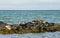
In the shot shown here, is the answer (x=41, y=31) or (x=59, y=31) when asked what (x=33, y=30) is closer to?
(x=41, y=31)

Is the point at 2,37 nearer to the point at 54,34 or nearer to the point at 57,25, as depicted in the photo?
the point at 54,34

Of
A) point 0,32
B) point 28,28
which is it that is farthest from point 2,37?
point 28,28

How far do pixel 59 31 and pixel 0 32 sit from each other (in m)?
2.81

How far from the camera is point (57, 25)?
41.9 feet

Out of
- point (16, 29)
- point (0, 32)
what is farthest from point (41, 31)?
point (0, 32)

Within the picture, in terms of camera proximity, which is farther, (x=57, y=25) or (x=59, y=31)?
(x=57, y=25)

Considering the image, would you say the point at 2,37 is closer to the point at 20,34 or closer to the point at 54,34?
the point at 20,34

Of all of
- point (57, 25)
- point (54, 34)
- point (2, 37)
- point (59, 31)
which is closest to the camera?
point (2, 37)

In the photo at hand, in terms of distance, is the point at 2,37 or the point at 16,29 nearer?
the point at 2,37

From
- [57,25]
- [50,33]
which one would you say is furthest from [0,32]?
[57,25]

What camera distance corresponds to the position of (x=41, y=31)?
11523mm

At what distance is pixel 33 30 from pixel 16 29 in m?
0.80

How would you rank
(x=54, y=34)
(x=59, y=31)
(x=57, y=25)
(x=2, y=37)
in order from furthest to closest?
(x=57, y=25), (x=59, y=31), (x=54, y=34), (x=2, y=37)

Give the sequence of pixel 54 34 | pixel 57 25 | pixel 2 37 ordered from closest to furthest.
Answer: pixel 2 37 < pixel 54 34 < pixel 57 25
